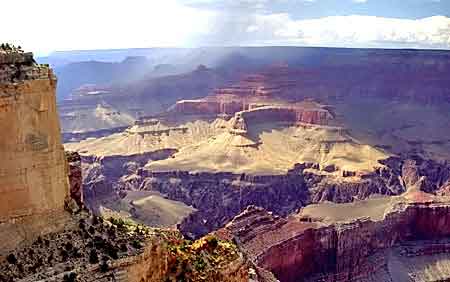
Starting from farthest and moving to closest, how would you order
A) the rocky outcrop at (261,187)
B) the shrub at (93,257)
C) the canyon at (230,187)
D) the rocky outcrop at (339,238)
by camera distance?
the rocky outcrop at (261,187) < the rocky outcrop at (339,238) < the shrub at (93,257) < the canyon at (230,187)

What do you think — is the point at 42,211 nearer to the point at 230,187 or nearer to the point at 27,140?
the point at 27,140

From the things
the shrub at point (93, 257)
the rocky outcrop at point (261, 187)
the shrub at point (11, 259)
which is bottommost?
the rocky outcrop at point (261, 187)

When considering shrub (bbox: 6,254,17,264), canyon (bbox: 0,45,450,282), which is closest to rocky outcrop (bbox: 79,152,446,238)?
canyon (bbox: 0,45,450,282)

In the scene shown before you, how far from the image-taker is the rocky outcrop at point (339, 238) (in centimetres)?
6412

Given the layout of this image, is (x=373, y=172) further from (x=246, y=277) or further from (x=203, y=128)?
(x=246, y=277)

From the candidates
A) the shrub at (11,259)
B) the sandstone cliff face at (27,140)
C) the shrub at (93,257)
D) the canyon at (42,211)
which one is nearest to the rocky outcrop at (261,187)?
the canyon at (42,211)

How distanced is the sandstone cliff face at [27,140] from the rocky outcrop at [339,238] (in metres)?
38.1

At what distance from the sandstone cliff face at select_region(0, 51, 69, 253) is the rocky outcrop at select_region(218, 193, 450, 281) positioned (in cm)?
3807

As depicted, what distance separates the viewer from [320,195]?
126375mm

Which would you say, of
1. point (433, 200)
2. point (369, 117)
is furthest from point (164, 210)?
point (369, 117)

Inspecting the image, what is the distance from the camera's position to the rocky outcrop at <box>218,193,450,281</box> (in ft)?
210

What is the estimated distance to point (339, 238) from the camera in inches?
2781

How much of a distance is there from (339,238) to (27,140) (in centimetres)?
5483

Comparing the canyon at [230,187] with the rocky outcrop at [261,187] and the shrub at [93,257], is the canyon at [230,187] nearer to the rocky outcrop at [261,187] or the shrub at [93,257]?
the shrub at [93,257]
